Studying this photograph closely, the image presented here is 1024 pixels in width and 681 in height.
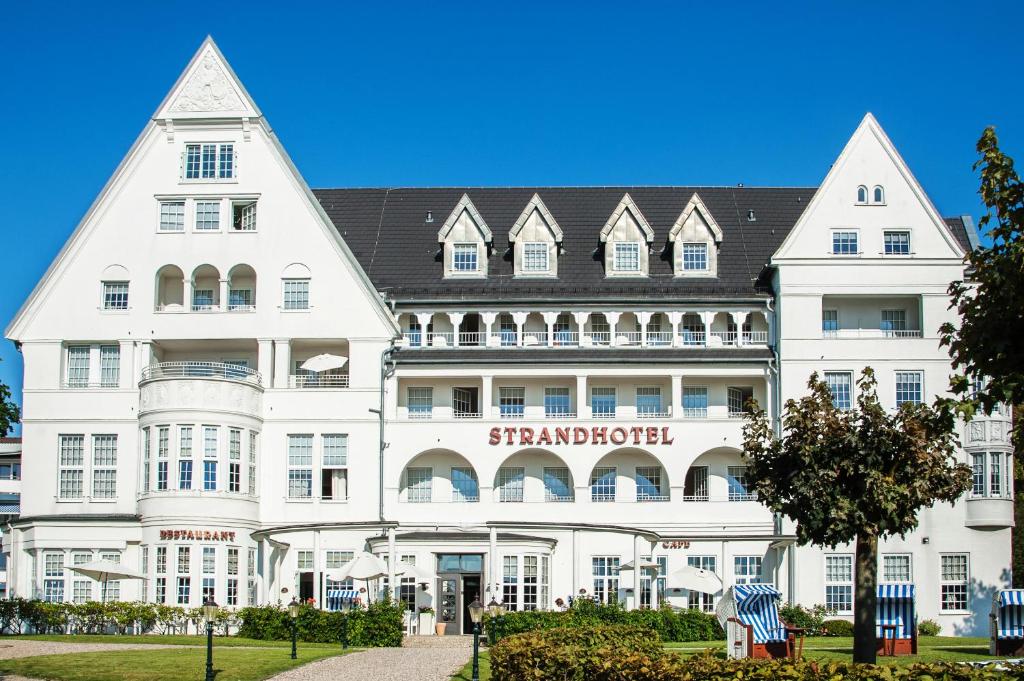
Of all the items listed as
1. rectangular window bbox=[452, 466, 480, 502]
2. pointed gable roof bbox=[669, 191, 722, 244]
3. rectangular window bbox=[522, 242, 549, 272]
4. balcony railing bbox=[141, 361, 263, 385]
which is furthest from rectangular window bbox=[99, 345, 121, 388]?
pointed gable roof bbox=[669, 191, 722, 244]

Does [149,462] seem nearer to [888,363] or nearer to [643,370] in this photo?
[643,370]

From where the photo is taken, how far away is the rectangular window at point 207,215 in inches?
2277

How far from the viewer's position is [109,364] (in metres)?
57.5

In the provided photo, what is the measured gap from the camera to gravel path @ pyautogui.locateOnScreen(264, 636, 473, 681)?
32.9 m

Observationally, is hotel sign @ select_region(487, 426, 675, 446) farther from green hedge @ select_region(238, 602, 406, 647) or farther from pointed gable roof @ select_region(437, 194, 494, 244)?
green hedge @ select_region(238, 602, 406, 647)

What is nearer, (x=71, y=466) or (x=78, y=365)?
(x=71, y=466)

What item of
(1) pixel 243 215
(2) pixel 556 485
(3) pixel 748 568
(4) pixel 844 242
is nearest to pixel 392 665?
(2) pixel 556 485

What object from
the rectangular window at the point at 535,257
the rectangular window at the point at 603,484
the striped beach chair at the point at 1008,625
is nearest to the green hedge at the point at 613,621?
the striped beach chair at the point at 1008,625

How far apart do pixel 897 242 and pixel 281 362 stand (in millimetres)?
24745

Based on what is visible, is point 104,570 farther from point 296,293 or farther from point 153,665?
point 153,665

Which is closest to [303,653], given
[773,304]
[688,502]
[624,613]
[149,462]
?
[624,613]

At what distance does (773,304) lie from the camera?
59062 mm

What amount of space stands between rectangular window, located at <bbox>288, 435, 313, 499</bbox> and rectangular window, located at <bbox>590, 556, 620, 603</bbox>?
11.3 m

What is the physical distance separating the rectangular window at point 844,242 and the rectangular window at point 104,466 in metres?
29.1
